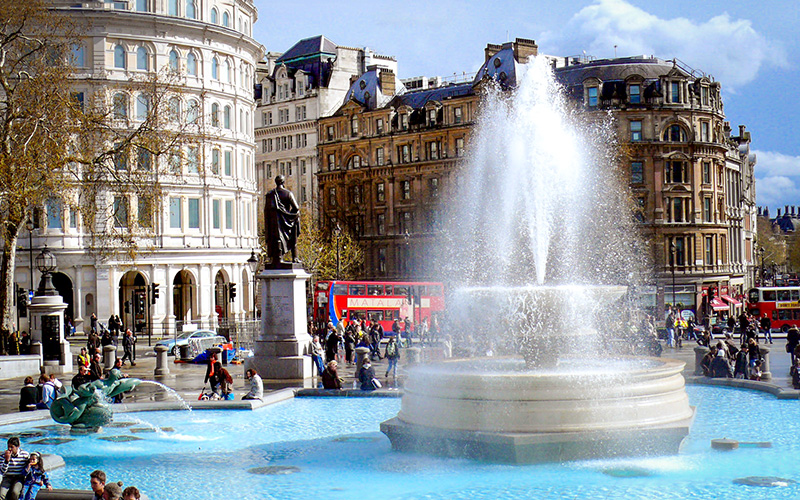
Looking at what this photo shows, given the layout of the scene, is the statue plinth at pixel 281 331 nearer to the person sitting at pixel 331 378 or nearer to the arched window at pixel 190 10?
the person sitting at pixel 331 378

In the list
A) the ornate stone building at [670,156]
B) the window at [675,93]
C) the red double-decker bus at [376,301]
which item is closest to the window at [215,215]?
the red double-decker bus at [376,301]

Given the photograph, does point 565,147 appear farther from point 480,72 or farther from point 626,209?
point 480,72

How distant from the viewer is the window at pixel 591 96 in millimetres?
69500

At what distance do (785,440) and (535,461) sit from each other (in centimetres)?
452

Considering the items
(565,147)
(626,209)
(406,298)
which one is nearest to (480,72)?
(626,209)

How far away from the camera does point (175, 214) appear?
5706 cm

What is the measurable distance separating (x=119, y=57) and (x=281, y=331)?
33.0 meters

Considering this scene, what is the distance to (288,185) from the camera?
301ft

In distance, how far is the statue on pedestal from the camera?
2716 centimetres

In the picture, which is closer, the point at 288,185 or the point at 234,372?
the point at 234,372

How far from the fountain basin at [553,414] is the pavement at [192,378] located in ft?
27.8

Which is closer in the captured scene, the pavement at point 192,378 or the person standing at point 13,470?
the person standing at point 13,470

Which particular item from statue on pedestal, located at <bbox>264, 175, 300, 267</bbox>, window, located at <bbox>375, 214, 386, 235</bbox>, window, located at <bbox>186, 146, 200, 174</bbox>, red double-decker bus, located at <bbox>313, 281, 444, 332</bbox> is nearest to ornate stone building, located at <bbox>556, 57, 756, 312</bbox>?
window, located at <bbox>375, 214, 386, 235</bbox>

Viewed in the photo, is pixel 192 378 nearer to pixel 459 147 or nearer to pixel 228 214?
pixel 228 214
